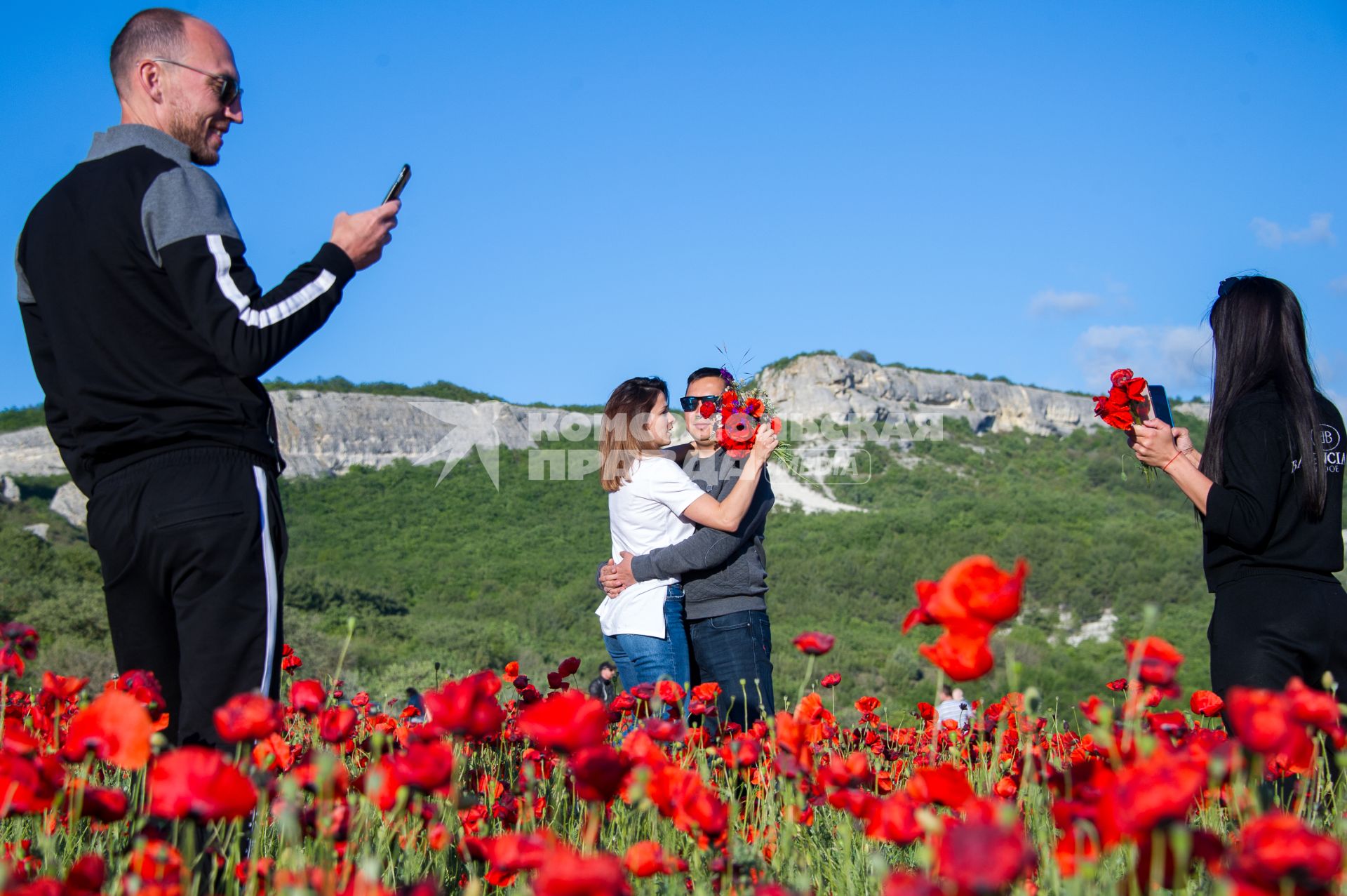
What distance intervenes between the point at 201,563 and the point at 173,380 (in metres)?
0.35

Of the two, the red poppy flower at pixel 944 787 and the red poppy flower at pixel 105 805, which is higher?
the red poppy flower at pixel 944 787

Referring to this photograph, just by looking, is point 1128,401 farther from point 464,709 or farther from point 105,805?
point 105,805

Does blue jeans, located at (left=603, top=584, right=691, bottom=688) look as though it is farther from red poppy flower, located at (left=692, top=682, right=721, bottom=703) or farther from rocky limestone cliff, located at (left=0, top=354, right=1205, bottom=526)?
rocky limestone cliff, located at (left=0, top=354, right=1205, bottom=526)

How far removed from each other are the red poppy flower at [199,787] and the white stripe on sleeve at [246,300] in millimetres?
930

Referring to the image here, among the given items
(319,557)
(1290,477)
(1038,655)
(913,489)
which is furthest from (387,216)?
(913,489)

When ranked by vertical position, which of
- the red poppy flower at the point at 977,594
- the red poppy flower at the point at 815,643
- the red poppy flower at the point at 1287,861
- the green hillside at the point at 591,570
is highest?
the red poppy flower at the point at 977,594

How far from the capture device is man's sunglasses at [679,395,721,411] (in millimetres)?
3801

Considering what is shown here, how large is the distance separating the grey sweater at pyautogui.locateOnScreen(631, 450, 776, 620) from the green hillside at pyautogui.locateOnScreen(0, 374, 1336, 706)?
944 millimetres

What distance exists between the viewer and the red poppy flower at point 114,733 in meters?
1.34

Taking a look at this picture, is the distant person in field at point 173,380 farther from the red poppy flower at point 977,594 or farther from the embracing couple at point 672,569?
the embracing couple at point 672,569

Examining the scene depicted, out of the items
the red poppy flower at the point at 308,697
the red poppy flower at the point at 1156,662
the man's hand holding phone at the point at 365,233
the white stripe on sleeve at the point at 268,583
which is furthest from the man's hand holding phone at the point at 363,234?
the red poppy flower at the point at 1156,662

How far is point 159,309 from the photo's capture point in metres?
1.90

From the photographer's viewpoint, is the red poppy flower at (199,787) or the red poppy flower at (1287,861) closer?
the red poppy flower at (1287,861)

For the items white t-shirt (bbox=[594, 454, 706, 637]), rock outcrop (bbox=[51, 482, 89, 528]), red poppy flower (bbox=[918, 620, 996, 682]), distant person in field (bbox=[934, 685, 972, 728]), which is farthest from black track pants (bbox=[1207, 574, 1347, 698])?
rock outcrop (bbox=[51, 482, 89, 528])
